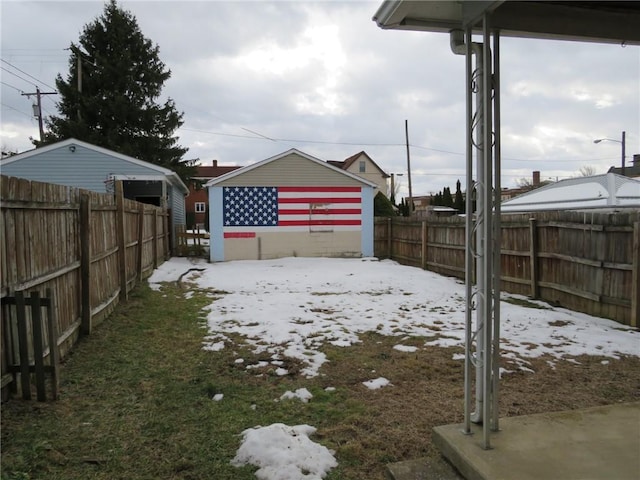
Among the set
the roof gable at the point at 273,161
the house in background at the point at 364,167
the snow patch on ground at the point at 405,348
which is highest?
the house in background at the point at 364,167

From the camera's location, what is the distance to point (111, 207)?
6953mm

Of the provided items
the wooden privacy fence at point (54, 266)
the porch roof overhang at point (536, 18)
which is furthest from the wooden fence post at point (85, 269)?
the porch roof overhang at point (536, 18)

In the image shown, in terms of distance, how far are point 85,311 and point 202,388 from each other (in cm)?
226

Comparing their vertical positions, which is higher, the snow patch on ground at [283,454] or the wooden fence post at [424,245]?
the wooden fence post at [424,245]

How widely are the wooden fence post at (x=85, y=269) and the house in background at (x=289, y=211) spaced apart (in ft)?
33.4

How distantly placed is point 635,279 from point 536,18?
4904mm

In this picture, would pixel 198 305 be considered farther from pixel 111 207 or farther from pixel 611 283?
pixel 611 283


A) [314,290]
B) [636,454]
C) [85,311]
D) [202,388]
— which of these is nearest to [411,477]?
[636,454]

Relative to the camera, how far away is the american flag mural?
1582cm

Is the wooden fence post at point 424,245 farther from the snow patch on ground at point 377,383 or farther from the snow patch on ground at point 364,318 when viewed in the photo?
the snow patch on ground at point 377,383

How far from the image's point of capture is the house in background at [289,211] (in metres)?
15.8

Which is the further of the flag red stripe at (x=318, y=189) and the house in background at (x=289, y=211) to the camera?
the flag red stripe at (x=318, y=189)

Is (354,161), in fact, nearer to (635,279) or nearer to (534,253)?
(534,253)

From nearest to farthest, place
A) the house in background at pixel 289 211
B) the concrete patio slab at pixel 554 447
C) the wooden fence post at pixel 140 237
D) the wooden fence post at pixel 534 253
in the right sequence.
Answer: the concrete patio slab at pixel 554 447, the wooden fence post at pixel 534 253, the wooden fence post at pixel 140 237, the house in background at pixel 289 211
